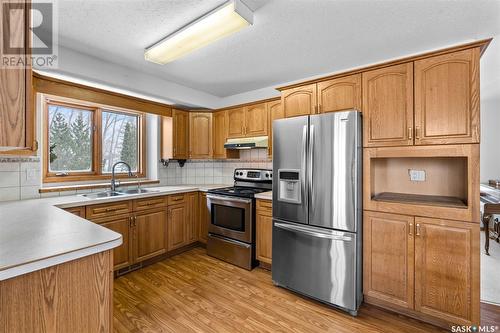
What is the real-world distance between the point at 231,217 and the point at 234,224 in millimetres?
98

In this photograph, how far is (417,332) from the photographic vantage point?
1.80 meters

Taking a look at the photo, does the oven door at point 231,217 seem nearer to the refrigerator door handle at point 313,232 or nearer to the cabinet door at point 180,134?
the refrigerator door handle at point 313,232

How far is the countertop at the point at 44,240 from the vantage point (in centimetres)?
89

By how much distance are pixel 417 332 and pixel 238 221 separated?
194 centimetres

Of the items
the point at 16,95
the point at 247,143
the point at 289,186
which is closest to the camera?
the point at 16,95

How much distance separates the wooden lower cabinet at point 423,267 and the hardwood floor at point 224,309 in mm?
169

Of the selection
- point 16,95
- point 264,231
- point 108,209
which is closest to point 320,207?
point 264,231

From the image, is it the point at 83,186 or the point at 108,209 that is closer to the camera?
the point at 108,209

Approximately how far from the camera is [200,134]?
3.80 meters

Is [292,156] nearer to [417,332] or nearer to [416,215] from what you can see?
[416,215]

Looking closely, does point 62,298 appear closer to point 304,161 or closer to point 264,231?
point 304,161

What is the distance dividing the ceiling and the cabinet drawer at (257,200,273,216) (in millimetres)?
1608

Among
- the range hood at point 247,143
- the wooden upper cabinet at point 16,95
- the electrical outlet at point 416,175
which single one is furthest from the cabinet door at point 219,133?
the wooden upper cabinet at point 16,95

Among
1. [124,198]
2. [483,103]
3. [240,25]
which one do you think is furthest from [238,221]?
[483,103]
